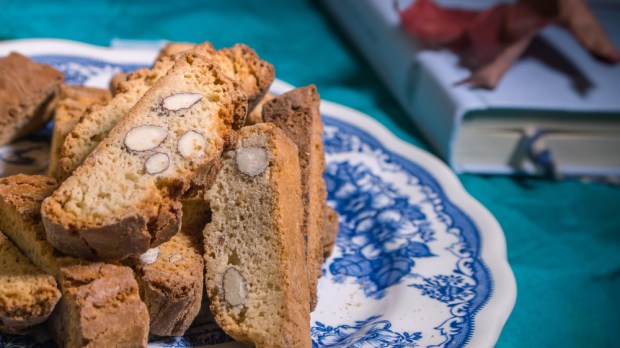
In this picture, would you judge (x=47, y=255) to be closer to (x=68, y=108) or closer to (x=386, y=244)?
(x=68, y=108)

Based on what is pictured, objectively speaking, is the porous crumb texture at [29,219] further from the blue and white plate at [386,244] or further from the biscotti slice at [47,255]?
the blue and white plate at [386,244]

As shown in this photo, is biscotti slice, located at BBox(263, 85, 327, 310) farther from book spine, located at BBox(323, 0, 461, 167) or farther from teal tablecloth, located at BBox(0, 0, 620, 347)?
book spine, located at BBox(323, 0, 461, 167)

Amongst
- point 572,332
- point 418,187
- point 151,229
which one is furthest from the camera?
point 418,187

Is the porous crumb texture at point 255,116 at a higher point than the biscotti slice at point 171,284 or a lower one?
higher

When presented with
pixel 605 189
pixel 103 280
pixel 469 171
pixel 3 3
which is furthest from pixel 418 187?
pixel 3 3

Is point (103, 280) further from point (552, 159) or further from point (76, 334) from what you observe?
point (552, 159)

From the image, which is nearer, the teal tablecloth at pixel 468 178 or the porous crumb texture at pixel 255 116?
the porous crumb texture at pixel 255 116

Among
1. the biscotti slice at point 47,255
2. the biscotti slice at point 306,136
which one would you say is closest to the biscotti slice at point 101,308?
the biscotti slice at point 47,255
